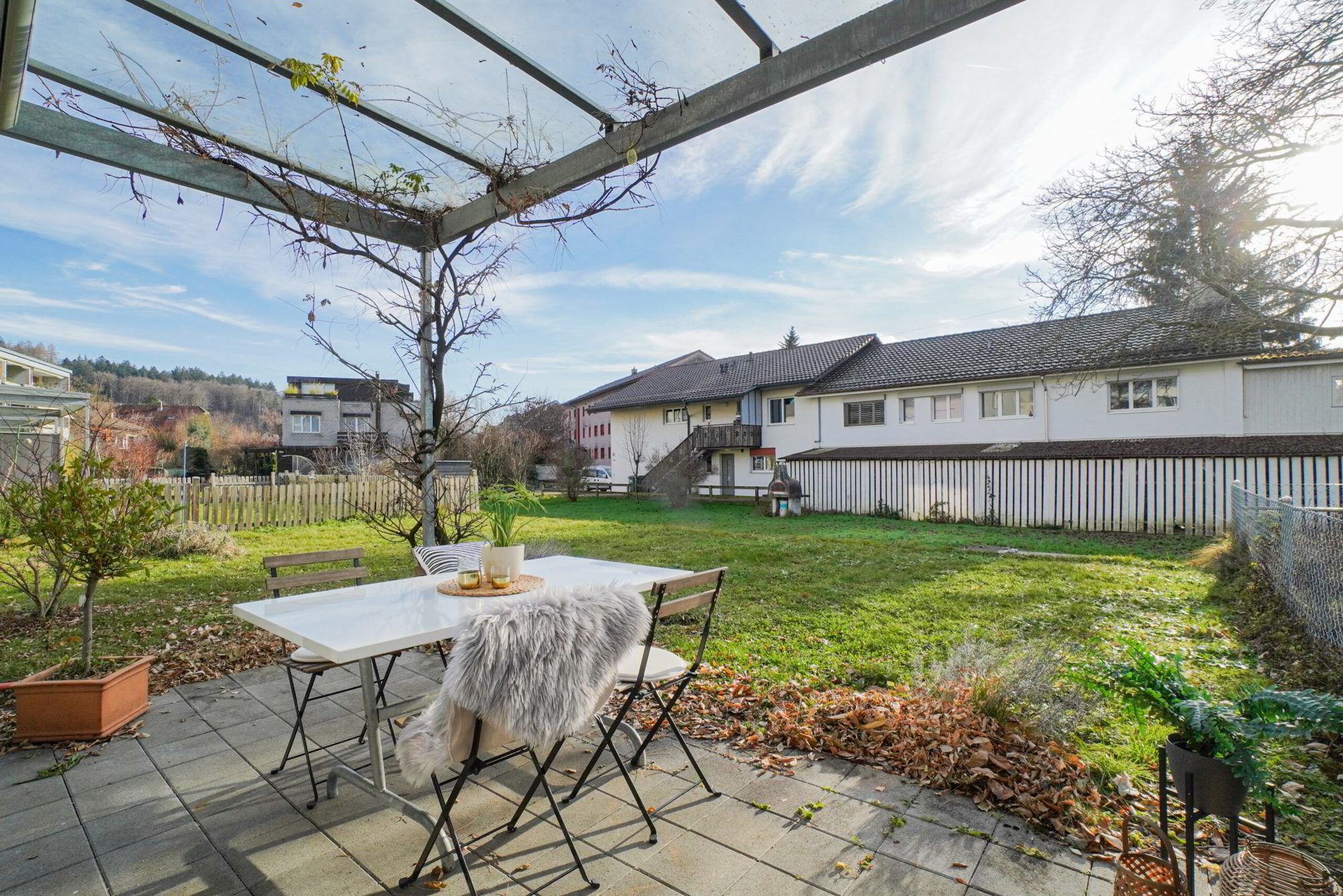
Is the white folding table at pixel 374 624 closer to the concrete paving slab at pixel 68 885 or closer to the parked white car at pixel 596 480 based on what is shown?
the concrete paving slab at pixel 68 885

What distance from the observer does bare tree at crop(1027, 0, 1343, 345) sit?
7.03 m

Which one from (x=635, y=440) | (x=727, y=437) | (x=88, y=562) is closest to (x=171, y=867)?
(x=88, y=562)

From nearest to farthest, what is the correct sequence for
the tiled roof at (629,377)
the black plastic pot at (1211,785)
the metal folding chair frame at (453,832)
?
the black plastic pot at (1211,785) → the metal folding chair frame at (453,832) → the tiled roof at (629,377)

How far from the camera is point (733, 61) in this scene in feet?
9.02

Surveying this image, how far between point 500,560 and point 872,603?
172 inches

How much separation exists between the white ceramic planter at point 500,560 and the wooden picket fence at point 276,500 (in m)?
8.07

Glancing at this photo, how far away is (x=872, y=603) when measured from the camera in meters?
6.32

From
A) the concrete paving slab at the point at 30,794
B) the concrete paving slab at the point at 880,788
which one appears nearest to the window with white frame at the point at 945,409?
the concrete paving slab at the point at 880,788

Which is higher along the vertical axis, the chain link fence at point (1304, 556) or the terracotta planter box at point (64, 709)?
the chain link fence at point (1304, 556)

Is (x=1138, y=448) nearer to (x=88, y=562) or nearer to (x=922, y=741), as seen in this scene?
(x=922, y=741)

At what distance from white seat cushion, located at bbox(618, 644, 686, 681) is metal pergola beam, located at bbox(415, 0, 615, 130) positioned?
2.67m

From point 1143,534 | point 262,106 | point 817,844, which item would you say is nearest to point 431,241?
point 262,106

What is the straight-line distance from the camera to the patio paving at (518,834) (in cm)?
213

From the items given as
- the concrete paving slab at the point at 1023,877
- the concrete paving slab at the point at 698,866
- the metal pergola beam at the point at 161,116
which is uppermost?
the metal pergola beam at the point at 161,116
